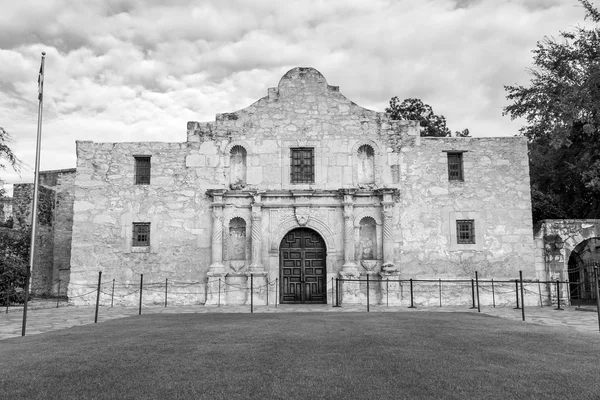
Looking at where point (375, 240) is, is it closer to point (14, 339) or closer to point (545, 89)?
point (545, 89)

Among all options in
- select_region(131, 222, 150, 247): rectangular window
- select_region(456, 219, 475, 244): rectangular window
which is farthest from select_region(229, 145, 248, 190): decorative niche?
select_region(456, 219, 475, 244): rectangular window

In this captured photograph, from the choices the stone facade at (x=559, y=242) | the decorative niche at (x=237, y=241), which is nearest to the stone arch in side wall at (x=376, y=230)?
the decorative niche at (x=237, y=241)

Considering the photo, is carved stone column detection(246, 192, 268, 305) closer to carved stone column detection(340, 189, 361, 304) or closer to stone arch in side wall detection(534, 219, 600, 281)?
carved stone column detection(340, 189, 361, 304)

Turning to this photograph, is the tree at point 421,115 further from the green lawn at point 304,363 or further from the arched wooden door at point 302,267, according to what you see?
the green lawn at point 304,363

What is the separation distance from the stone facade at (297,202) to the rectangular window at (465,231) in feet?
0.17

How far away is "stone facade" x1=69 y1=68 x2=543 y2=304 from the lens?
18.2 meters

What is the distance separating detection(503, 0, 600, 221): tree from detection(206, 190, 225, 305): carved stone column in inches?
493

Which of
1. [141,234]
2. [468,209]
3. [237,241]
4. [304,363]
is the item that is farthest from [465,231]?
[304,363]

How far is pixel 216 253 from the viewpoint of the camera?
710 inches

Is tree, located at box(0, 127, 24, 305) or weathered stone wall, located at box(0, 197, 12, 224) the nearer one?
tree, located at box(0, 127, 24, 305)

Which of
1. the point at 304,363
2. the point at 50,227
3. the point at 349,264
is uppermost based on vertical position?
the point at 50,227

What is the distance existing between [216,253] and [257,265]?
1.51m

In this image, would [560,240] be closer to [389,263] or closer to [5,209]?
[389,263]

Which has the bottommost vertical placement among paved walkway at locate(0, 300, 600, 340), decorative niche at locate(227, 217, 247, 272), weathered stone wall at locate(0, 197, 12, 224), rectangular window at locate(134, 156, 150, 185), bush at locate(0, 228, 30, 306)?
paved walkway at locate(0, 300, 600, 340)
